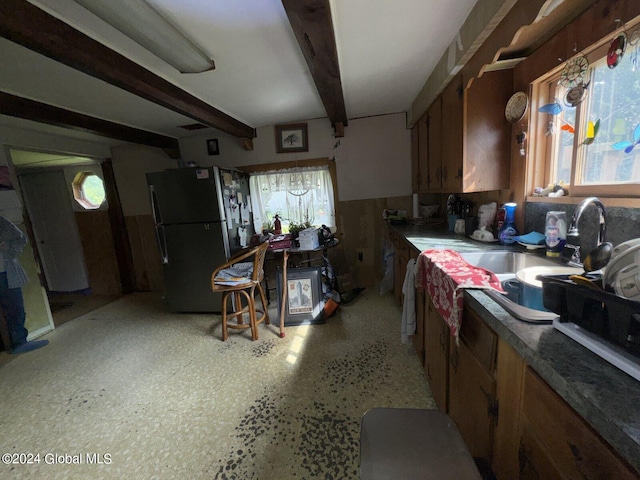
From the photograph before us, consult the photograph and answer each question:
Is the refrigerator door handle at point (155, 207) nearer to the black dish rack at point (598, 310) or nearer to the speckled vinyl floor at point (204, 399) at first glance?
the speckled vinyl floor at point (204, 399)

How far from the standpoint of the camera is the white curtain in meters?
3.45

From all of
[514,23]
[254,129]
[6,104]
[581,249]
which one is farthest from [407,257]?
[6,104]

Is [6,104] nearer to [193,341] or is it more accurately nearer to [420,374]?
[193,341]

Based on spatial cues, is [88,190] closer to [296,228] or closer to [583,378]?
[296,228]

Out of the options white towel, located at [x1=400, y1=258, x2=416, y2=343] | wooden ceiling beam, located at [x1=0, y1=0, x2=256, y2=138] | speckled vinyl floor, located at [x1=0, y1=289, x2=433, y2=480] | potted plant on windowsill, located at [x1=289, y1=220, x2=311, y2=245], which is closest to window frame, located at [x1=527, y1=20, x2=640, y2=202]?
white towel, located at [x1=400, y1=258, x2=416, y2=343]

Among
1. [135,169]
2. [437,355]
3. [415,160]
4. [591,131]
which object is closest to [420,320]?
[437,355]

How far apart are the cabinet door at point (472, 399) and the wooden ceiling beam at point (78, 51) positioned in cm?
244

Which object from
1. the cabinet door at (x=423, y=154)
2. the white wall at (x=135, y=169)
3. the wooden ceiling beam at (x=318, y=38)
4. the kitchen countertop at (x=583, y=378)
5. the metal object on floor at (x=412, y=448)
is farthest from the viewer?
the white wall at (x=135, y=169)

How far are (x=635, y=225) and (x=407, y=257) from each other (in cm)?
127

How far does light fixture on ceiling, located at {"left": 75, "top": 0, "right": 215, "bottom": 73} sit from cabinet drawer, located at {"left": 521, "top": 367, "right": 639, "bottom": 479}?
2.07 m

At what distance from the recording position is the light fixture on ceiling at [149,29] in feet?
3.87

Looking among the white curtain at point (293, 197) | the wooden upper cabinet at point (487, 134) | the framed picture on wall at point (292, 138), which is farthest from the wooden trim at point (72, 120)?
the wooden upper cabinet at point (487, 134)

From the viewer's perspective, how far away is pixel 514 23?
3.68 ft

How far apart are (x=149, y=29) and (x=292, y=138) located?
2.12 meters
